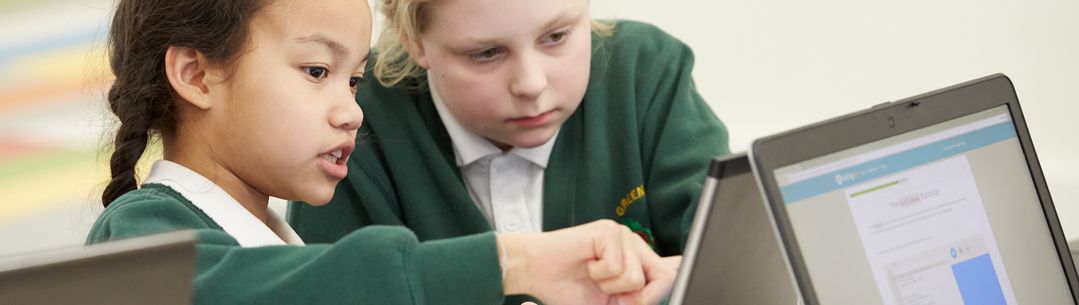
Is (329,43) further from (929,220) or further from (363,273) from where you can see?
(929,220)

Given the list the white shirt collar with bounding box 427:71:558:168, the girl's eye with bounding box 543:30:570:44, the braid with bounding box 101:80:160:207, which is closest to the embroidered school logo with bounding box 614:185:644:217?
the white shirt collar with bounding box 427:71:558:168

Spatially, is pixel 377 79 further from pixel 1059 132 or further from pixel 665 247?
pixel 1059 132

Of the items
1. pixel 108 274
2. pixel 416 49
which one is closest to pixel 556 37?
pixel 416 49

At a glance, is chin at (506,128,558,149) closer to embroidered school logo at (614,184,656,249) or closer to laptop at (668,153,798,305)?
embroidered school logo at (614,184,656,249)

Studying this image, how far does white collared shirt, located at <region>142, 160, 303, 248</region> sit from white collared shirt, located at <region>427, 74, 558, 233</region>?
13.4 inches

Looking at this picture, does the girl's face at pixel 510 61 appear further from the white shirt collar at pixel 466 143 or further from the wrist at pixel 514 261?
the wrist at pixel 514 261

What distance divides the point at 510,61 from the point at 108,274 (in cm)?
71

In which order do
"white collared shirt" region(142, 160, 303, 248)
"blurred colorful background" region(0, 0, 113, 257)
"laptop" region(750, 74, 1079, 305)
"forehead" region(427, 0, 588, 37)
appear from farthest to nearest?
1. "blurred colorful background" region(0, 0, 113, 257)
2. "forehead" region(427, 0, 588, 37)
3. "white collared shirt" region(142, 160, 303, 248)
4. "laptop" region(750, 74, 1079, 305)

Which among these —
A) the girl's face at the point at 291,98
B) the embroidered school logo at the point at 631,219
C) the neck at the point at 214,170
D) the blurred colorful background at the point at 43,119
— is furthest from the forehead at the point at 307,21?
the blurred colorful background at the point at 43,119

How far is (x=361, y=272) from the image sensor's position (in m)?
0.79

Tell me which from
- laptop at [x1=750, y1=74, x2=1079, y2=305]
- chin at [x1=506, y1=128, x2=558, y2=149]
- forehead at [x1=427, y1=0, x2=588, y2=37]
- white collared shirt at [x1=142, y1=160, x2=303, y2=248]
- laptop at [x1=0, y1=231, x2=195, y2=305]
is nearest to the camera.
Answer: laptop at [x1=0, y1=231, x2=195, y2=305]

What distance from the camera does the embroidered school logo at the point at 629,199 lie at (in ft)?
4.41

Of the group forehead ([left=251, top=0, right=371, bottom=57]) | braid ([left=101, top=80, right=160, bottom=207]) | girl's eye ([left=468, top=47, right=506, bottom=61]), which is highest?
forehead ([left=251, top=0, right=371, bottom=57])

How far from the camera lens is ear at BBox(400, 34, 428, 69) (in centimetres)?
126
